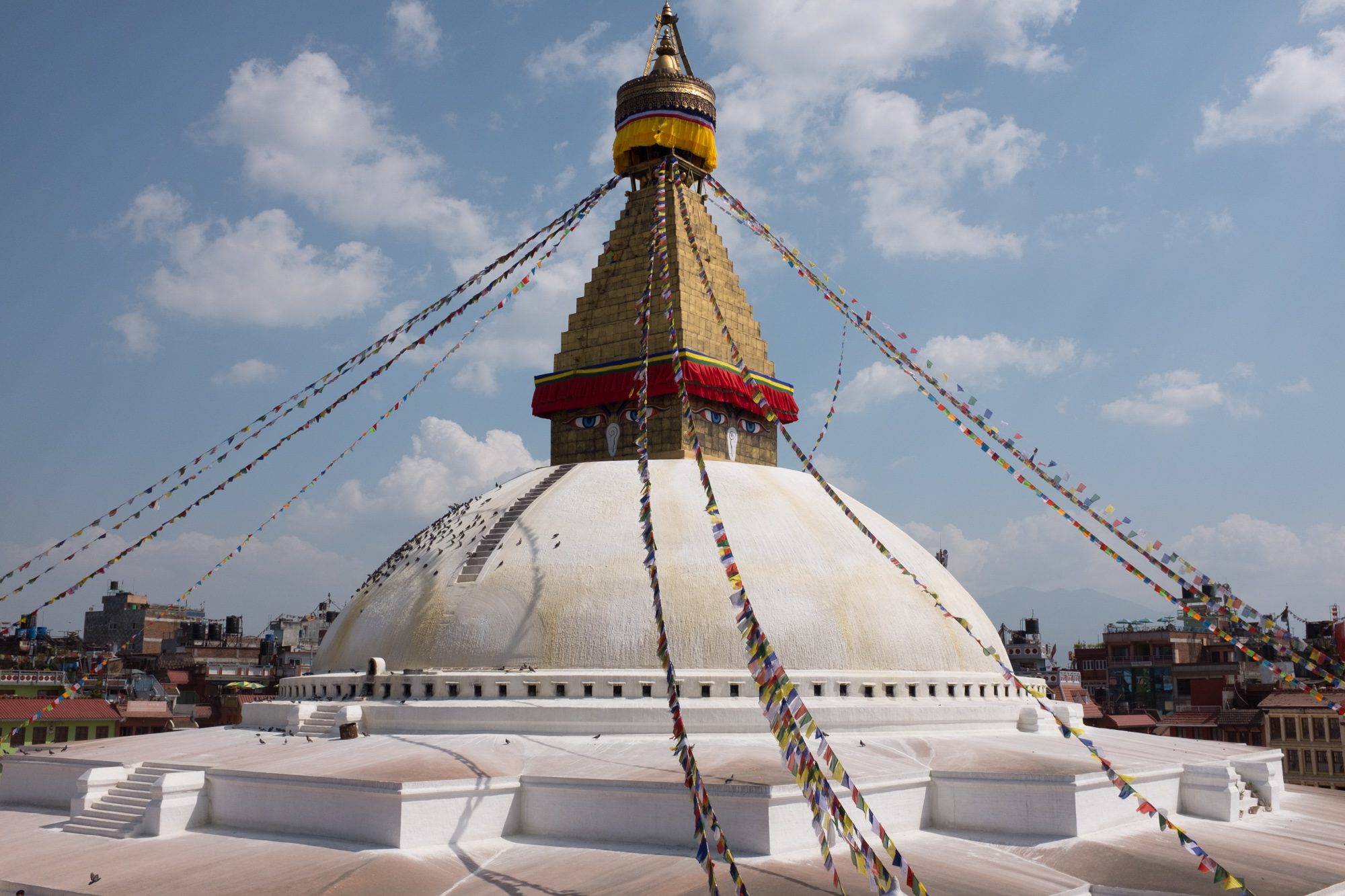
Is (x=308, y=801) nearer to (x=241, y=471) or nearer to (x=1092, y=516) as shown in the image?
(x=241, y=471)

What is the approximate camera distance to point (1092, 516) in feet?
44.5

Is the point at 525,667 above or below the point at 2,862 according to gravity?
above

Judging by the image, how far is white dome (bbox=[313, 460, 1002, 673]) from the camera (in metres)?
14.6

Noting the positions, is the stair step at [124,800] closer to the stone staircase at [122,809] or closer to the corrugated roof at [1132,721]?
the stone staircase at [122,809]

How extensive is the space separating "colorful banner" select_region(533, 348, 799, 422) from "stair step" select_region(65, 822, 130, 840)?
944 centimetres

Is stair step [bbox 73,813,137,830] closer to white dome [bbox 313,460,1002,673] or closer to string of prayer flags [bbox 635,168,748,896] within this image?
white dome [bbox 313,460,1002,673]

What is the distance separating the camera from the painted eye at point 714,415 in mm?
18531

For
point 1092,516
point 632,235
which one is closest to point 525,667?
point 1092,516

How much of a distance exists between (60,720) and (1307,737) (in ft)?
111

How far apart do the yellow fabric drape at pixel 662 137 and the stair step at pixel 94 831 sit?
1386 cm

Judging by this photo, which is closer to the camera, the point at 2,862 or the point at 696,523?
the point at 2,862

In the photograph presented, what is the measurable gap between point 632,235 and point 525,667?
8698 mm

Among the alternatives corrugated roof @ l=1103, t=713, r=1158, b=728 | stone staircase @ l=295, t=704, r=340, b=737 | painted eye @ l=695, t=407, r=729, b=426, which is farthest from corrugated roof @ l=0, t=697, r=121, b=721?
corrugated roof @ l=1103, t=713, r=1158, b=728

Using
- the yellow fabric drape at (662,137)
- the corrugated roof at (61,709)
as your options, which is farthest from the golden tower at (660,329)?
the corrugated roof at (61,709)
